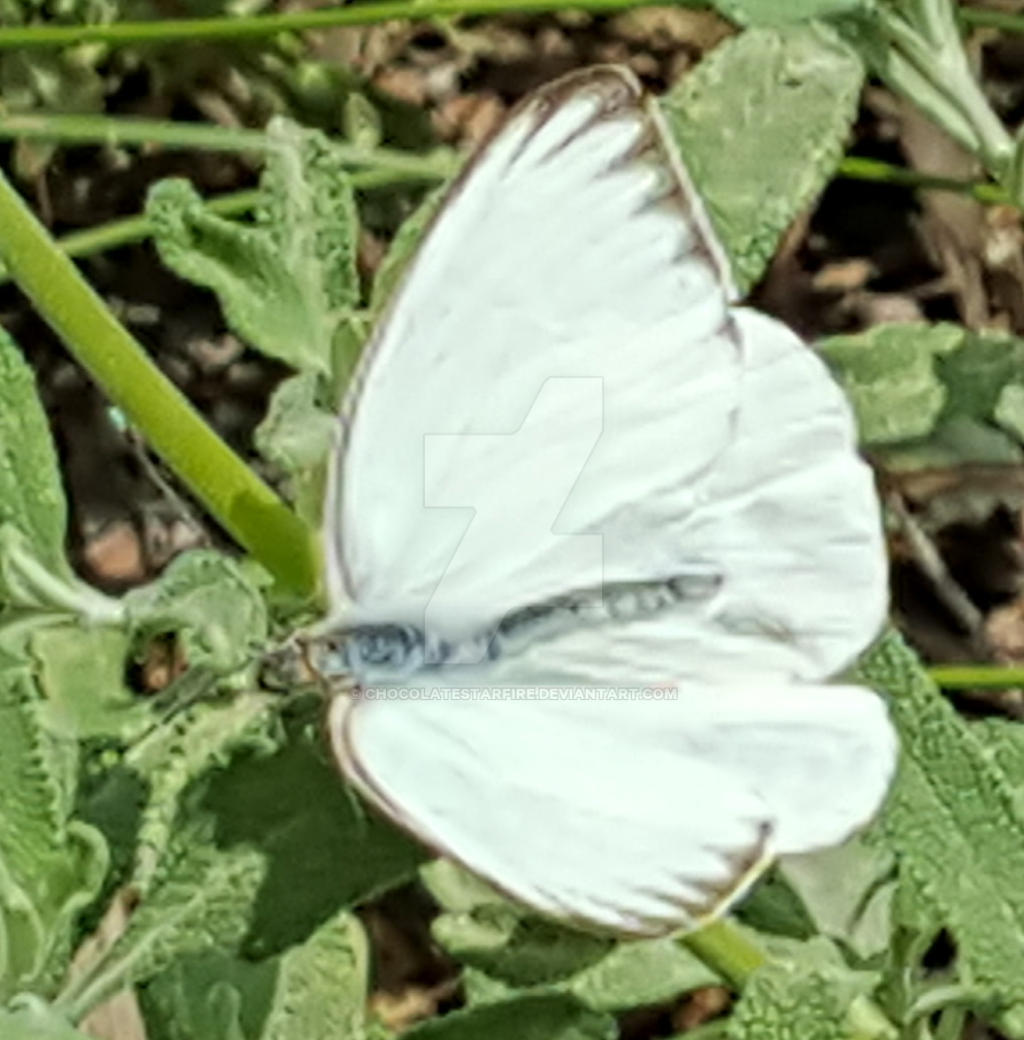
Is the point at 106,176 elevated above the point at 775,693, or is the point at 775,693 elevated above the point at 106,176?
the point at 775,693

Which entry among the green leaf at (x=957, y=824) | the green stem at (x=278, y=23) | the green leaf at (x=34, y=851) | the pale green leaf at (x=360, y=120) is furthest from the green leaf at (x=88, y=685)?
the pale green leaf at (x=360, y=120)

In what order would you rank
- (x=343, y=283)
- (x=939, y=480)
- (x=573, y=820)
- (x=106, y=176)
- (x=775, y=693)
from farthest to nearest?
(x=106, y=176) < (x=939, y=480) < (x=343, y=283) < (x=775, y=693) < (x=573, y=820)

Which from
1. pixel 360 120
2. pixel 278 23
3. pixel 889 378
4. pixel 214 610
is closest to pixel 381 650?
pixel 214 610

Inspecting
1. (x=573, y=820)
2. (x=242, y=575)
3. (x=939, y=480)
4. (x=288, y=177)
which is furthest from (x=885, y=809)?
(x=939, y=480)

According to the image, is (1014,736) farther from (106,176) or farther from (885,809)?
(106,176)

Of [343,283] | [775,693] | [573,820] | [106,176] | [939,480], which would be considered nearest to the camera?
[573,820]

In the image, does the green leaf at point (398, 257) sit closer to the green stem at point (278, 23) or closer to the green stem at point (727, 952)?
the green stem at point (727, 952)

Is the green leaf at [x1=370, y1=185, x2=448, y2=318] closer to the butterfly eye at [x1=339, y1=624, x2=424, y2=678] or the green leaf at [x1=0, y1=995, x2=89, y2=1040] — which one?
the butterfly eye at [x1=339, y1=624, x2=424, y2=678]

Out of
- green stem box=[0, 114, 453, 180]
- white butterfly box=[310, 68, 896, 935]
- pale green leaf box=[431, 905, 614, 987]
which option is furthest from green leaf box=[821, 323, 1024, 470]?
green stem box=[0, 114, 453, 180]
